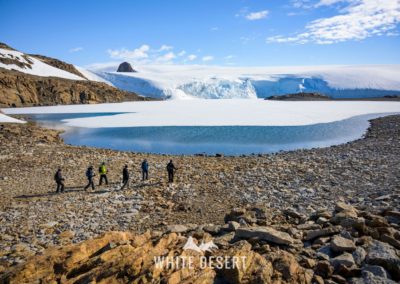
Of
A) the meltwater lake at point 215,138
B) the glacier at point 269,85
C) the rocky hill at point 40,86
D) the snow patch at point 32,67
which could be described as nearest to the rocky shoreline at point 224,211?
the meltwater lake at point 215,138

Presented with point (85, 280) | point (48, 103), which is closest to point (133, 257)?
point (85, 280)

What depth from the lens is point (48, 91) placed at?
73375 mm

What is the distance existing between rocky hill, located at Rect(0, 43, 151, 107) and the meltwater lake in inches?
1482

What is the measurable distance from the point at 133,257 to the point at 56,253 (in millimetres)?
1431

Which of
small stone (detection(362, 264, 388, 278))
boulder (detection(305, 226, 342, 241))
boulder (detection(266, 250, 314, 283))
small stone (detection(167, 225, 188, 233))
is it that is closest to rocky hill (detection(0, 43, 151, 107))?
small stone (detection(167, 225, 188, 233))

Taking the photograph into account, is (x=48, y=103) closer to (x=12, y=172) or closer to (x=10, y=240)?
(x=12, y=172)

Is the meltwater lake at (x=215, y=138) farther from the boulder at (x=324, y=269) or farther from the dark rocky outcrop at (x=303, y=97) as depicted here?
the dark rocky outcrop at (x=303, y=97)

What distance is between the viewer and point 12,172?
48.6ft

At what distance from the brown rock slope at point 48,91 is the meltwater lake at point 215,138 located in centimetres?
3692

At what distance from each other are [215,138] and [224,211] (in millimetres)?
18119

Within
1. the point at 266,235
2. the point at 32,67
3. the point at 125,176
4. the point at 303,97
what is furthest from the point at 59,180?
the point at 32,67

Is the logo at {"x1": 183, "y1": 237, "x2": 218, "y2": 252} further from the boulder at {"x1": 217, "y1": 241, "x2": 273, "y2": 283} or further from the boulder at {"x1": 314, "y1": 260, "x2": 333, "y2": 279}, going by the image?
the boulder at {"x1": 314, "y1": 260, "x2": 333, "y2": 279}

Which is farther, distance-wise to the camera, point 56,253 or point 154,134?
point 154,134

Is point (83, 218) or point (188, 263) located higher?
point (188, 263)
